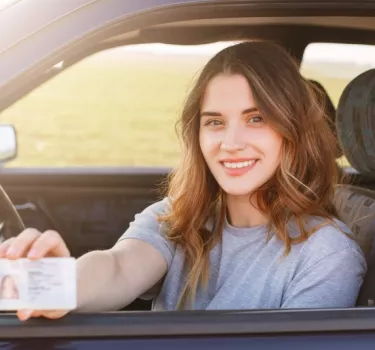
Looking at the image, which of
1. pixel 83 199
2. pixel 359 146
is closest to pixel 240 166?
pixel 359 146

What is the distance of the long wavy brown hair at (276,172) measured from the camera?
1814mm

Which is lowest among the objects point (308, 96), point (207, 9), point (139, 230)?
point (139, 230)

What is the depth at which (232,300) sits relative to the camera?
1.78m

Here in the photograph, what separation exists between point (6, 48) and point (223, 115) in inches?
24.3

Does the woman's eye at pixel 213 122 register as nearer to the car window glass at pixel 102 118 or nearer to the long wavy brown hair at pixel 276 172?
the long wavy brown hair at pixel 276 172

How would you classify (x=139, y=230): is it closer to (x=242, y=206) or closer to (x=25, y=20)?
(x=242, y=206)

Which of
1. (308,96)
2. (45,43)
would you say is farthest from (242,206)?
(45,43)

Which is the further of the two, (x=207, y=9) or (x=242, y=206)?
(x=242, y=206)

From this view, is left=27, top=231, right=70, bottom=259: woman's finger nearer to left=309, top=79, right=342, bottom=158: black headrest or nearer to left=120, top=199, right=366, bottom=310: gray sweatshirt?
left=120, top=199, right=366, bottom=310: gray sweatshirt

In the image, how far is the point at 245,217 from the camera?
6.35ft

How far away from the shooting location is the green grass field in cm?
828

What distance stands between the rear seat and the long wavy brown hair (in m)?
0.17

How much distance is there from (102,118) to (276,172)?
9725mm

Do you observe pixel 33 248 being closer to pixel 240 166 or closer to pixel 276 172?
pixel 240 166
